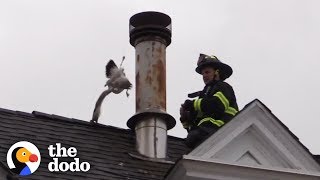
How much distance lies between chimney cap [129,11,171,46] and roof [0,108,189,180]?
1369 millimetres

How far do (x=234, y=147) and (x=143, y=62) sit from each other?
2.31 metres

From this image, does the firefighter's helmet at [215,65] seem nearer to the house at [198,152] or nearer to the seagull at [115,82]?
the seagull at [115,82]

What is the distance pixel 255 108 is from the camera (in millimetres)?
9977

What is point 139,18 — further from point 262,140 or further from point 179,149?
point 262,140

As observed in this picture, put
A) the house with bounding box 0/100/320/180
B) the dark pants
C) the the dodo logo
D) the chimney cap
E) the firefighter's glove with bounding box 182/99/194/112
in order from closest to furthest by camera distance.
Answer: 1. the the dodo logo
2. the house with bounding box 0/100/320/180
3. the dark pants
4. the firefighter's glove with bounding box 182/99/194/112
5. the chimney cap

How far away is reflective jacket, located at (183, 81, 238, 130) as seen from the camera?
1073 cm

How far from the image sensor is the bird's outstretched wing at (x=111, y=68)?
11781mm

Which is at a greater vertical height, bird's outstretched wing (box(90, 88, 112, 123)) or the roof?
bird's outstretched wing (box(90, 88, 112, 123))

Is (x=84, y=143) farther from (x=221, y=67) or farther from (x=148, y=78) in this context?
(x=221, y=67)

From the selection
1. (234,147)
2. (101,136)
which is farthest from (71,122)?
(234,147)

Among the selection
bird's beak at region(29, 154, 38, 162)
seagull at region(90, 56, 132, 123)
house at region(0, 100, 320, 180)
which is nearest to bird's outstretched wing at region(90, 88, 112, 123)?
seagull at region(90, 56, 132, 123)

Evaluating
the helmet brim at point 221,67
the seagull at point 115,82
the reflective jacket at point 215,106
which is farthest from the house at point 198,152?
the helmet brim at point 221,67

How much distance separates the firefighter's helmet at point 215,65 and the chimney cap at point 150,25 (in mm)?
952

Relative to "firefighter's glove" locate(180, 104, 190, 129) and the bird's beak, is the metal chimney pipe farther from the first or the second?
the bird's beak
